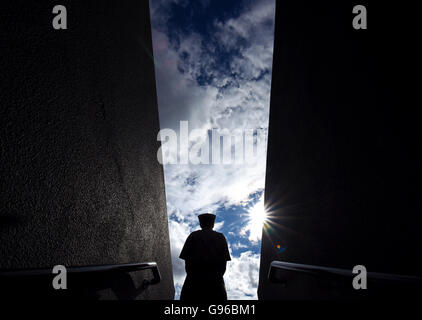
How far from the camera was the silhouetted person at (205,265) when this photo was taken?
8.96 ft

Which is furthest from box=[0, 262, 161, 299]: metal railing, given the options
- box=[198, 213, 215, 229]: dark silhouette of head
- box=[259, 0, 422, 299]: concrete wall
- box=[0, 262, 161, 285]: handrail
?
box=[259, 0, 422, 299]: concrete wall

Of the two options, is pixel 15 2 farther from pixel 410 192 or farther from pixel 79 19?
pixel 410 192

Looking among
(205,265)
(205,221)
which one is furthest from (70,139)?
(205,221)

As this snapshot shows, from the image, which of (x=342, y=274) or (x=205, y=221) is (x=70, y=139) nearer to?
(x=342, y=274)

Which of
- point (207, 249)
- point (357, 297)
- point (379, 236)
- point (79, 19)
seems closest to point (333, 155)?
point (379, 236)

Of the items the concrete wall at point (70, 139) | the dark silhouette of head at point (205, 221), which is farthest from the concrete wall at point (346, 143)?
the concrete wall at point (70, 139)

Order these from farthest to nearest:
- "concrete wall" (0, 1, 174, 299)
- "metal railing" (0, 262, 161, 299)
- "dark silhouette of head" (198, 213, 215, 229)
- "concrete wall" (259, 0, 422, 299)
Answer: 1. "dark silhouette of head" (198, 213, 215, 229)
2. "concrete wall" (259, 0, 422, 299)
3. "concrete wall" (0, 1, 174, 299)
4. "metal railing" (0, 262, 161, 299)

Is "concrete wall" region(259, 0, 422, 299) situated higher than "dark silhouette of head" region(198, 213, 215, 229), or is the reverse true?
"concrete wall" region(259, 0, 422, 299)

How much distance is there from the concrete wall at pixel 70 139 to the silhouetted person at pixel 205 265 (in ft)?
1.97

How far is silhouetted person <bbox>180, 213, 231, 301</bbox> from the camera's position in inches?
107

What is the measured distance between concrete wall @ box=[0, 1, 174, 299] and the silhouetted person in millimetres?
600

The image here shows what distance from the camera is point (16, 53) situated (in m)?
1.10

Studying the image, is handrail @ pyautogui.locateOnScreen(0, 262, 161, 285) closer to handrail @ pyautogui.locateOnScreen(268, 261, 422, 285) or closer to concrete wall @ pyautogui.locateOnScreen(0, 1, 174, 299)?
concrete wall @ pyautogui.locateOnScreen(0, 1, 174, 299)
